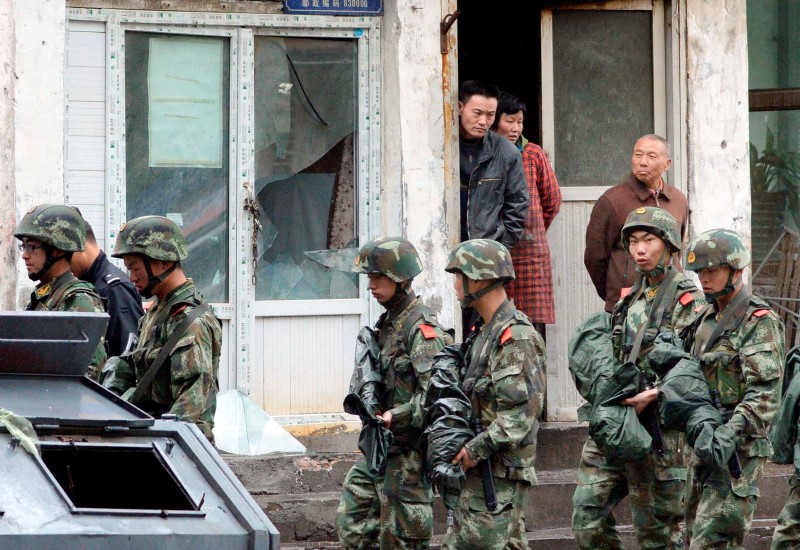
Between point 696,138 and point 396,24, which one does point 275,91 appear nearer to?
point 396,24

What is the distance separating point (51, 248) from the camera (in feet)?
24.1

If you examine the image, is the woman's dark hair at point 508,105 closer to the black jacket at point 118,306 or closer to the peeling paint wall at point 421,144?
the peeling paint wall at point 421,144

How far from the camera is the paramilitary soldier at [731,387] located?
21.2 feet

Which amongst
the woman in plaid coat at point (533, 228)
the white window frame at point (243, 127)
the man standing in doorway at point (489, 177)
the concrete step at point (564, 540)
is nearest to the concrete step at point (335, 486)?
the concrete step at point (564, 540)

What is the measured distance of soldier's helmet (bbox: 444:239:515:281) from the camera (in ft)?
22.1

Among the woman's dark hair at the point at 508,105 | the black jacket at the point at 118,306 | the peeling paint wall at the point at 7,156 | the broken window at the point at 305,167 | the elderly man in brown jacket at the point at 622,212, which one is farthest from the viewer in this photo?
the woman's dark hair at the point at 508,105

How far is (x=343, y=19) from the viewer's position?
9.34 metres

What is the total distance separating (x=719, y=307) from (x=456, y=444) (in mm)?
1428

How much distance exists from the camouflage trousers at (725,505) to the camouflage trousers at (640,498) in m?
0.44

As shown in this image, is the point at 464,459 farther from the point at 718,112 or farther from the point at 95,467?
the point at 718,112

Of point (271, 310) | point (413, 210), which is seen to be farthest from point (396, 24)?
point (271, 310)

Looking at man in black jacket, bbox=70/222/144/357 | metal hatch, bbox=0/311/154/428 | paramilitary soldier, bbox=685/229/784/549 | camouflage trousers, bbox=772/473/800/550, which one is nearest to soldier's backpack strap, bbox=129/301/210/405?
man in black jacket, bbox=70/222/144/357


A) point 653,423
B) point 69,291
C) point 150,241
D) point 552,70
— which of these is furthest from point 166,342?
point 552,70

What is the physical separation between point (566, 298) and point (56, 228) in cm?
382
